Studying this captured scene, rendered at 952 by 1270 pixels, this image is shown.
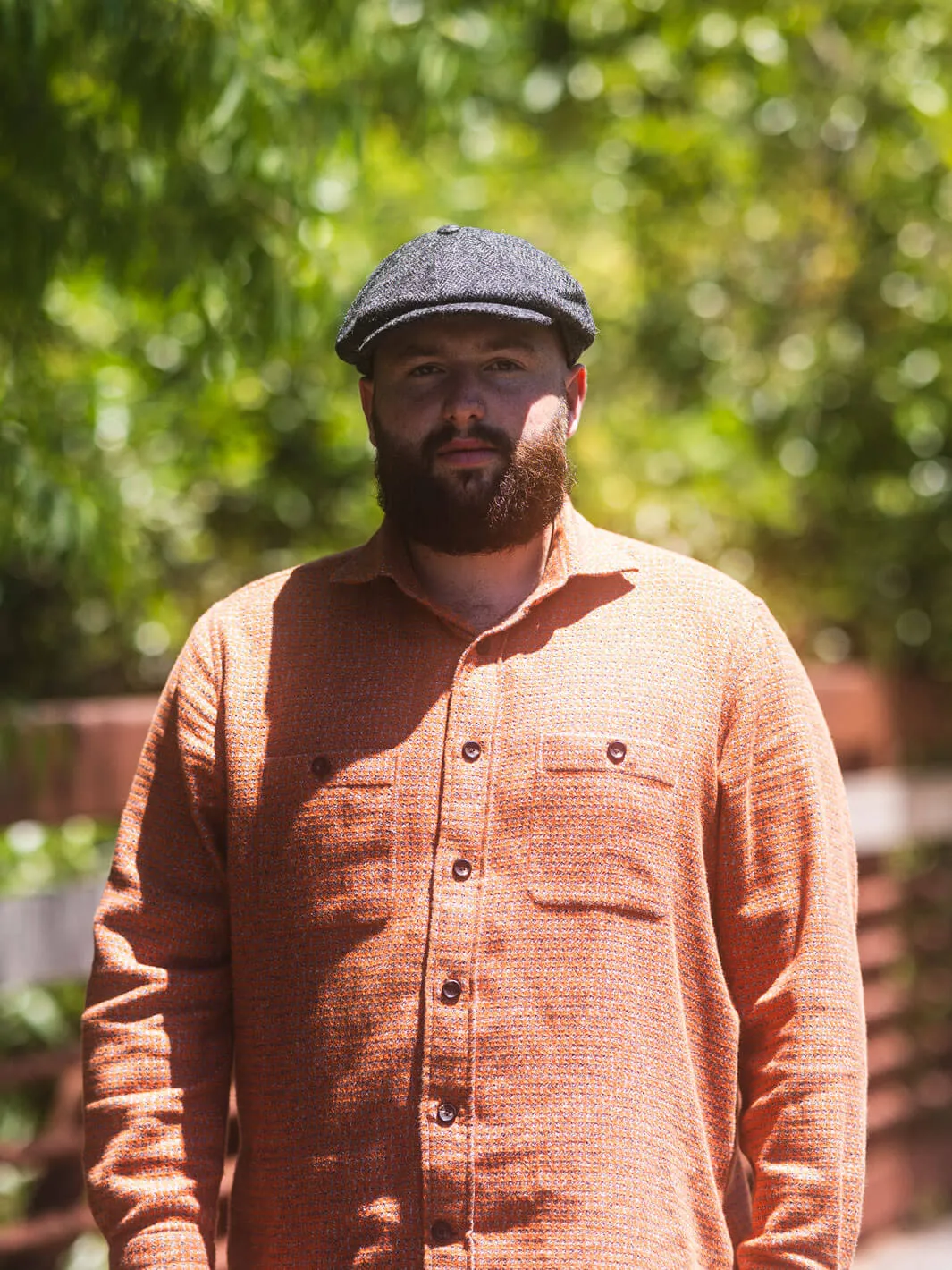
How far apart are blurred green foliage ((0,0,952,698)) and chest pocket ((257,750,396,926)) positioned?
1.23 meters

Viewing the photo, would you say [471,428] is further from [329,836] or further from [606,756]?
[329,836]

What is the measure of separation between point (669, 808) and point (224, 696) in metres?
0.64

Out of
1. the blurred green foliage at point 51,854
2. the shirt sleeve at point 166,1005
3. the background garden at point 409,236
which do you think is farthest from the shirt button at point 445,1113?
the blurred green foliage at point 51,854

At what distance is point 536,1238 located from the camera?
7.39ft

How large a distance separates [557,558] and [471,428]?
25 cm

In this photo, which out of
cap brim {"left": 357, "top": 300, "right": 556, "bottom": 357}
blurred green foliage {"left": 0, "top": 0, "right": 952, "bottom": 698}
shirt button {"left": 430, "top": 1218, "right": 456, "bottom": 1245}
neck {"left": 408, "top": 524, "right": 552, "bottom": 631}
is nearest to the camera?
shirt button {"left": 430, "top": 1218, "right": 456, "bottom": 1245}

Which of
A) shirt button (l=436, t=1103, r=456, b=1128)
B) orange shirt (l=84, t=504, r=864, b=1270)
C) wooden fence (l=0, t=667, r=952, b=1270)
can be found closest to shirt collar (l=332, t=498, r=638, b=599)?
orange shirt (l=84, t=504, r=864, b=1270)

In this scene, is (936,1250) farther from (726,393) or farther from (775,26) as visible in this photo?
(775,26)

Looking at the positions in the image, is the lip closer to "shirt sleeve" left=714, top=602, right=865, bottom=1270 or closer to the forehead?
the forehead

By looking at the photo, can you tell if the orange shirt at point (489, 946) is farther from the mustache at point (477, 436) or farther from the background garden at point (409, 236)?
the background garden at point (409, 236)

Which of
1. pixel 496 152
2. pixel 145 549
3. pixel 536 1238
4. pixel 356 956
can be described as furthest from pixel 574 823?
pixel 496 152

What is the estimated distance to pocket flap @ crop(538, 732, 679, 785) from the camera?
7.79 feet

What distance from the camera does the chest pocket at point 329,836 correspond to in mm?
2361

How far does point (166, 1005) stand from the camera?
2.44 meters
